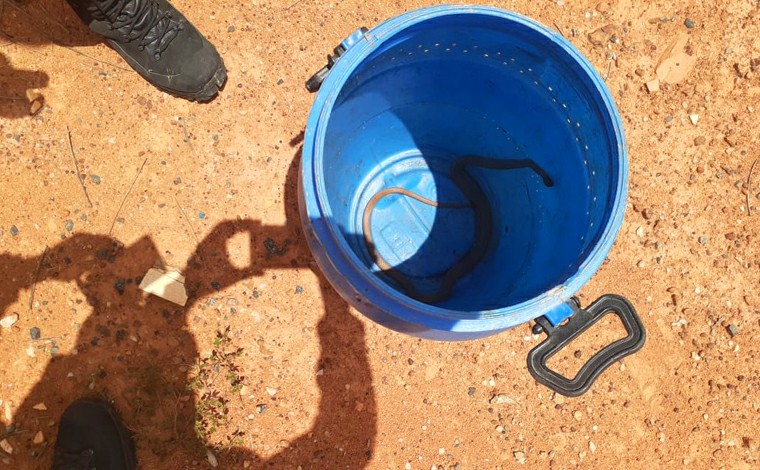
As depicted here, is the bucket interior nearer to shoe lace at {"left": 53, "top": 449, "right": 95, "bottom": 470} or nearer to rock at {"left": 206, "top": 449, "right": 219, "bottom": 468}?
rock at {"left": 206, "top": 449, "right": 219, "bottom": 468}

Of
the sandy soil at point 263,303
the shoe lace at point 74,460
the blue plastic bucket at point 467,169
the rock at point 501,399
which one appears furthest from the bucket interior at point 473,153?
the shoe lace at point 74,460

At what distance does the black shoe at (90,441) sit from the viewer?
166 cm

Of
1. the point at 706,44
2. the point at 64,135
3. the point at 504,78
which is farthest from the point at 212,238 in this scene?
the point at 706,44

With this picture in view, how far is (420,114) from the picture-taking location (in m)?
1.78

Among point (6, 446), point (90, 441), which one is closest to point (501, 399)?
point (90, 441)

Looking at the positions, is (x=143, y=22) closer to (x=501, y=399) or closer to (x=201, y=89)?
(x=201, y=89)

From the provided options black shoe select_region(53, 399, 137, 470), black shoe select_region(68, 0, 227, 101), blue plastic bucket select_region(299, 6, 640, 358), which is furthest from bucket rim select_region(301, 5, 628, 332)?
black shoe select_region(53, 399, 137, 470)

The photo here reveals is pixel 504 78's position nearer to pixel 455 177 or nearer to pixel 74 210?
pixel 455 177

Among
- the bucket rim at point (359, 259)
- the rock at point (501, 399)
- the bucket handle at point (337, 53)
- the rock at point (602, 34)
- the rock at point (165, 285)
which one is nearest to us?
the bucket rim at point (359, 259)

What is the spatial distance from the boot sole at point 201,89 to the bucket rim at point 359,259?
772mm

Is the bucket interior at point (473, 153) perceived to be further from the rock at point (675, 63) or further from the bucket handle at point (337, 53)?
the rock at point (675, 63)

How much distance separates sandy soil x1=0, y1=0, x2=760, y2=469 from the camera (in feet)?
5.67

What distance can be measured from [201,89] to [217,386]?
3.19 feet

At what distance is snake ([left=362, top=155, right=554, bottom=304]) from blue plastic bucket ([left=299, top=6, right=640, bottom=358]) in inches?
0.5
